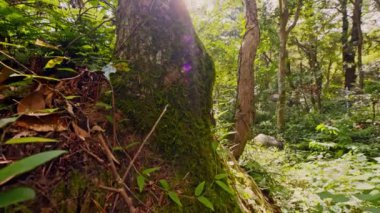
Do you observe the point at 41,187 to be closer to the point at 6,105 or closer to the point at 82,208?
the point at 82,208

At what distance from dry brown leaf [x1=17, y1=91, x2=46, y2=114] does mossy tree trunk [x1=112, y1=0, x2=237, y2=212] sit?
377 mm

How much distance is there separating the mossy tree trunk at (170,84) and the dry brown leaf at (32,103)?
1.24ft

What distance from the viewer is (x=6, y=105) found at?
1.29 m

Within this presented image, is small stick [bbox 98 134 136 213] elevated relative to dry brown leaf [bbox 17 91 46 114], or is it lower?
lower

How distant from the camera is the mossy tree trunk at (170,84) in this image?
153cm

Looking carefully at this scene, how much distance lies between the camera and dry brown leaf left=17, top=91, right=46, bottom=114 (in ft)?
4.00

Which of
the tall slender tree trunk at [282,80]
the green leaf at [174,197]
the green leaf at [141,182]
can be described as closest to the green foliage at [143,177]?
the green leaf at [141,182]

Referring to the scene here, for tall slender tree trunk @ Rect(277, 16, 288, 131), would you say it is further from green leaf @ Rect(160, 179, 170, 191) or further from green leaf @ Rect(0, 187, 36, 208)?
green leaf @ Rect(0, 187, 36, 208)

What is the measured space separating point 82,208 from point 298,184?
290 cm

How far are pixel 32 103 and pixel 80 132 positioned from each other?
0.24 meters

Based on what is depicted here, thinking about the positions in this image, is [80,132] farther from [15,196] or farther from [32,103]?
[15,196]

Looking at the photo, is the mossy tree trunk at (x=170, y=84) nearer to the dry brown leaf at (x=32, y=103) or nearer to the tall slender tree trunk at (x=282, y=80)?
the dry brown leaf at (x=32, y=103)

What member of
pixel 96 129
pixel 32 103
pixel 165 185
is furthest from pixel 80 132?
pixel 165 185

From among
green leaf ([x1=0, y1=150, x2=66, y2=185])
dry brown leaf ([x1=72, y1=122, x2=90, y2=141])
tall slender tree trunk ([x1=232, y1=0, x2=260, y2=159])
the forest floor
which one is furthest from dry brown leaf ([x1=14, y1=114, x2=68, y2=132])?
tall slender tree trunk ([x1=232, y1=0, x2=260, y2=159])
